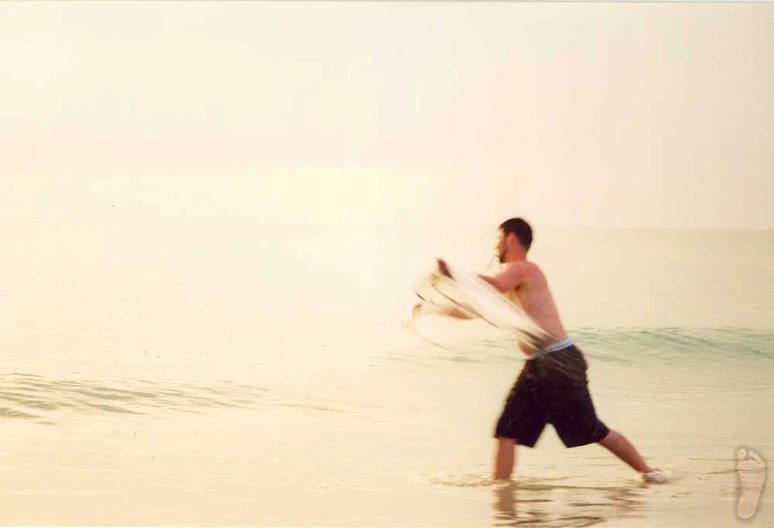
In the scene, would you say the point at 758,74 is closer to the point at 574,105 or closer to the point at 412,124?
the point at 574,105

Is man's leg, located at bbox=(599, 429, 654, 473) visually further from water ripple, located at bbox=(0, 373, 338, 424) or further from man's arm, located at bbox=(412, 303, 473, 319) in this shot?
water ripple, located at bbox=(0, 373, 338, 424)

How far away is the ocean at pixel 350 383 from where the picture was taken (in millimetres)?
4168

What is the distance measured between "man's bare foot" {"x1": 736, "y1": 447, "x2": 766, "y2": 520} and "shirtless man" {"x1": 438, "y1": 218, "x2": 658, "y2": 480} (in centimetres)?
37

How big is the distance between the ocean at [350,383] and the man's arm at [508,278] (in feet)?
0.28

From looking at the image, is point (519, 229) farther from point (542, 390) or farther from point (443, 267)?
point (542, 390)

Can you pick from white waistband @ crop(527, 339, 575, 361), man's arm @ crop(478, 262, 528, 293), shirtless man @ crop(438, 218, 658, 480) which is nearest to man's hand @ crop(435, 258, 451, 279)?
shirtless man @ crop(438, 218, 658, 480)

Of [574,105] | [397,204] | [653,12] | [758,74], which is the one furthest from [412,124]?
[758,74]

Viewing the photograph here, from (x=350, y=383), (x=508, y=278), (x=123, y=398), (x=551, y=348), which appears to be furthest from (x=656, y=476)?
(x=123, y=398)

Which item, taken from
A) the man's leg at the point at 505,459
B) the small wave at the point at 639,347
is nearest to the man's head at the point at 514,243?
the small wave at the point at 639,347

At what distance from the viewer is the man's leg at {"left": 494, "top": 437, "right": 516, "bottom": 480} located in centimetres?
417

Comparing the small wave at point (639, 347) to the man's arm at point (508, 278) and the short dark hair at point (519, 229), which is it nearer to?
the man's arm at point (508, 278)

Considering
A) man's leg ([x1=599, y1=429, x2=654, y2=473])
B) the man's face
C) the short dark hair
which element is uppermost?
the short dark hair

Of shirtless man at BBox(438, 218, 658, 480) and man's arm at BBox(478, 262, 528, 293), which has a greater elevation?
man's arm at BBox(478, 262, 528, 293)

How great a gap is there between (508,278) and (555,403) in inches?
20.5
